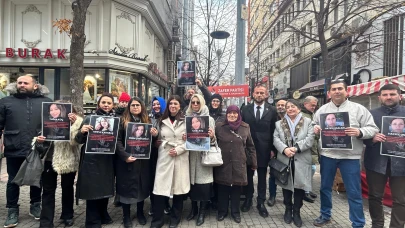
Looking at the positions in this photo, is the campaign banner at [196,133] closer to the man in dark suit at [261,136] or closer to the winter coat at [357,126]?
the man in dark suit at [261,136]

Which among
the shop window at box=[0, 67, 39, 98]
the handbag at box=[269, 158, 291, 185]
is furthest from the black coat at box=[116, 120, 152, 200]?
the shop window at box=[0, 67, 39, 98]

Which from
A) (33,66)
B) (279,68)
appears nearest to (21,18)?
(33,66)

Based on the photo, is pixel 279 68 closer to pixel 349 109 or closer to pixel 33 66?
pixel 33 66

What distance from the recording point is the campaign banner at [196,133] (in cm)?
406

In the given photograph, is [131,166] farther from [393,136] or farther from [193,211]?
[393,136]

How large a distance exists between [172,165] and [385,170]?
2950 mm

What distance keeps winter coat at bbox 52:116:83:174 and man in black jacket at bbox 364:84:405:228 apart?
13.5ft

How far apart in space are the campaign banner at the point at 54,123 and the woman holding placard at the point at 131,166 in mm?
729

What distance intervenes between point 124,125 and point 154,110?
1.58 meters

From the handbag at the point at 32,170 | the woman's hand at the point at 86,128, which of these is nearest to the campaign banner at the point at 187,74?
the woman's hand at the point at 86,128

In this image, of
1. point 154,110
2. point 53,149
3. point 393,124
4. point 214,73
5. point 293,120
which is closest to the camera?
point 393,124

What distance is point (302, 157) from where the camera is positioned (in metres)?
4.42

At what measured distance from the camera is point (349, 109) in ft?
13.4

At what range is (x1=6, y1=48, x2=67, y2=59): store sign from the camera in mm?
12312
